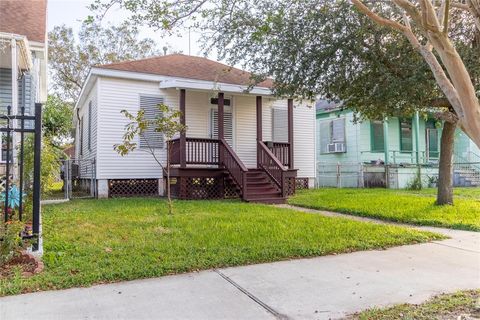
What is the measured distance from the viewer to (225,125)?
13359mm

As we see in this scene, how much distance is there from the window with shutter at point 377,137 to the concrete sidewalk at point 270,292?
42.8 ft

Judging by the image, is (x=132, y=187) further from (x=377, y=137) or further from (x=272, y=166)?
(x=377, y=137)

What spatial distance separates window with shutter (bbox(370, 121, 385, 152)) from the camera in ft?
56.7

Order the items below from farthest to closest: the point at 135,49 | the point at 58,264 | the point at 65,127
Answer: the point at 135,49 < the point at 65,127 < the point at 58,264

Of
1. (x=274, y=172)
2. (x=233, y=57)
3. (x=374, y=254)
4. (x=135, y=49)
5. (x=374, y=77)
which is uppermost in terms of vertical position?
(x=135, y=49)

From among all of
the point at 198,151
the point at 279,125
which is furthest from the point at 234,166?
the point at 279,125

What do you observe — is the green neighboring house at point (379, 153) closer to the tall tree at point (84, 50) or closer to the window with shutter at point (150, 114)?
the window with shutter at point (150, 114)

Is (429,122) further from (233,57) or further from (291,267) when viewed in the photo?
(291,267)

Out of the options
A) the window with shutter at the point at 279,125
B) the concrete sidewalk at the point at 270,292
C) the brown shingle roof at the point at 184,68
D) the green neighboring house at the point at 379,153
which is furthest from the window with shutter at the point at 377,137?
the concrete sidewalk at the point at 270,292

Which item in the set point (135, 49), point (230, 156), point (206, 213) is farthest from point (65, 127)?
point (206, 213)

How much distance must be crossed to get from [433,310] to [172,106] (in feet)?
34.9

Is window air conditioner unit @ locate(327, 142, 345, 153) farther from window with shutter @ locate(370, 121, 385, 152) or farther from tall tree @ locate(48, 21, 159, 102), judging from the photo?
tall tree @ locate(48, 21, 159, 102)

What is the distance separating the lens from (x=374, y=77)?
871 cm

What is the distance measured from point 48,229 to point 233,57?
6.09 metres
